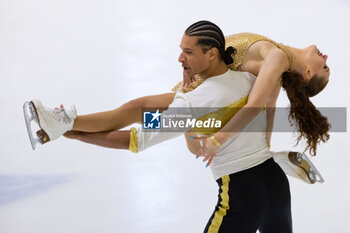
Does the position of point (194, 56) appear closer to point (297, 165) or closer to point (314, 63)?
point (314, 63)

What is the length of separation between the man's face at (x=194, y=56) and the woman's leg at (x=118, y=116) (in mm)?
217

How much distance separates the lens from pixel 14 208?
186 inches

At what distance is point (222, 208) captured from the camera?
2.82m

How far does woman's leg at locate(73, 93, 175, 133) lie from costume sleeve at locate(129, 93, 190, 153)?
4.2 inches

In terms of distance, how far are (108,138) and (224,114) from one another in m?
0.62

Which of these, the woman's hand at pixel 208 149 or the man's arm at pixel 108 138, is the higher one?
the man's arm at pixel 108 138

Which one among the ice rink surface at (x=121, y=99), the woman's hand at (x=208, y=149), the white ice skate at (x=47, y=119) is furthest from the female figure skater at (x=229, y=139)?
the ice rink surface at (x=121, y=99)

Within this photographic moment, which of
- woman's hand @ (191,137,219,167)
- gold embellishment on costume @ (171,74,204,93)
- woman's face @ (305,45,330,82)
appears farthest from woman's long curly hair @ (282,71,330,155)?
woman's hand @ (191,137,219,167)

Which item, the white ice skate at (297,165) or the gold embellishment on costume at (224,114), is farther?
the white ice skate at (297,165)

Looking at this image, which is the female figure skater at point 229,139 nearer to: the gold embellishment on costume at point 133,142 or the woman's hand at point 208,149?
the gold embellishment on costume at point 133,142

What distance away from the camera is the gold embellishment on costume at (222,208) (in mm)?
2785

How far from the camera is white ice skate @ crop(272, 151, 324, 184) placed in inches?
122

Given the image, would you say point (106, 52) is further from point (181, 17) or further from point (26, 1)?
point (26, 1)

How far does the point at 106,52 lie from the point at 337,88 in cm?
291
